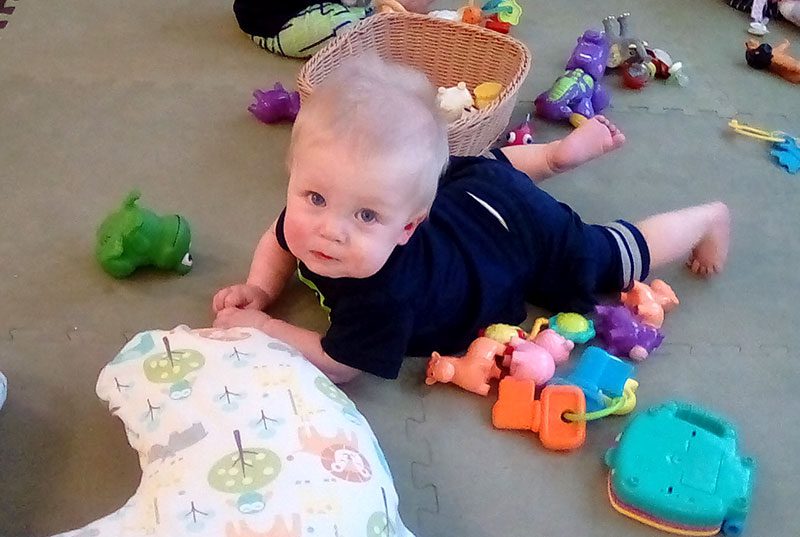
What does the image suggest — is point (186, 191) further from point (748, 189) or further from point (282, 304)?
point (748, 189)

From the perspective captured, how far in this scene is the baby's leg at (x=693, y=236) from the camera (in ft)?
4.17

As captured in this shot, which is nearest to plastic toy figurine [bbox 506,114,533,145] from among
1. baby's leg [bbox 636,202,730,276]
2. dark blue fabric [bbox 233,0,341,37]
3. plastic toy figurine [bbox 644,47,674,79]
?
baby's leg [bbox 636,202,730,276]

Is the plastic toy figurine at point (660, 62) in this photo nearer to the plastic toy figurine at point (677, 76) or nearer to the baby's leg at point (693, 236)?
the plastic toy figurine at point (677, 76)

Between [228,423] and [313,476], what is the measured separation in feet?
0.35

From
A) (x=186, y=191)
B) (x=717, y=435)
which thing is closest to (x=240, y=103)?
(x=186, y=191)

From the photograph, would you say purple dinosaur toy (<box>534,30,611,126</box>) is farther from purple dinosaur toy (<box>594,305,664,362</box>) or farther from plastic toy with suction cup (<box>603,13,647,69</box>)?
purple dinosaur toy (<box>594,305,664,362</box>)

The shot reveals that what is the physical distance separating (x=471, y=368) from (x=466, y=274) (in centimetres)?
12

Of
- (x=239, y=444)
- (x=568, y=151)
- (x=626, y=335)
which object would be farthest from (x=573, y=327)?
(x=239, y=444)

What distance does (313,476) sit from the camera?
2.74 ft

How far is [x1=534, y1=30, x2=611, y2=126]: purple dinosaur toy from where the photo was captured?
161 centimetres

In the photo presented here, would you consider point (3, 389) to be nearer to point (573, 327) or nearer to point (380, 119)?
point (380, 119)

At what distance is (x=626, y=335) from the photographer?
3.84ft

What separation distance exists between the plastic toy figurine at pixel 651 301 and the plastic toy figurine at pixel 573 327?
0.07 meters

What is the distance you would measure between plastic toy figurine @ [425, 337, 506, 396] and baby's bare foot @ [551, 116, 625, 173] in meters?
0.35
